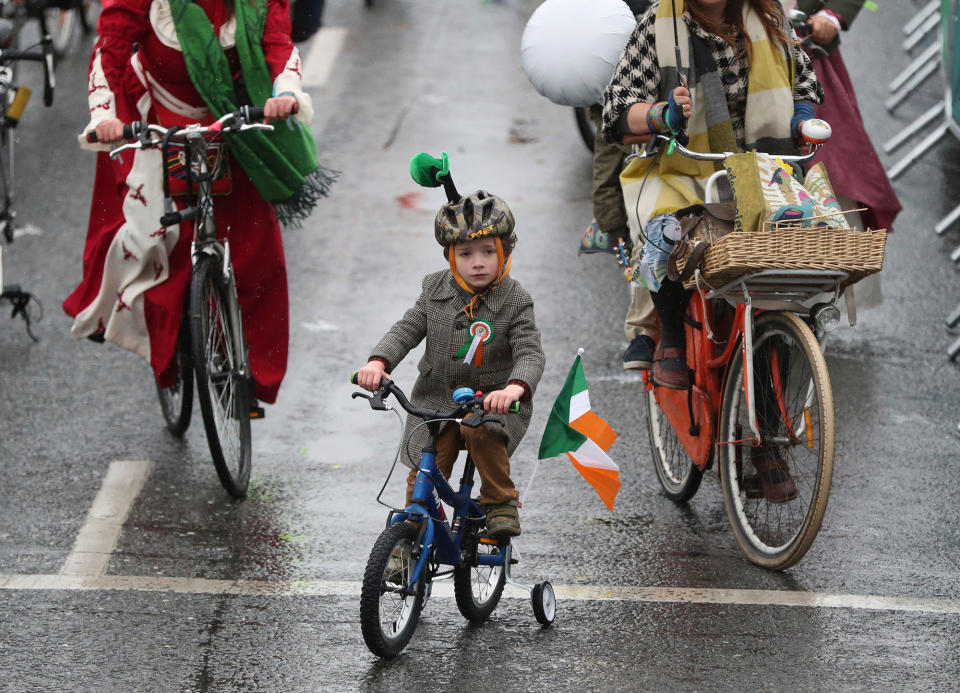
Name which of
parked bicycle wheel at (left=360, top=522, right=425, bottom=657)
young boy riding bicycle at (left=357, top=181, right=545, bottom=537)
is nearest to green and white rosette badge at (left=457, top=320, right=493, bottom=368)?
young boy riding bicycle at (left=357, top=181, right=545, bottom=537)

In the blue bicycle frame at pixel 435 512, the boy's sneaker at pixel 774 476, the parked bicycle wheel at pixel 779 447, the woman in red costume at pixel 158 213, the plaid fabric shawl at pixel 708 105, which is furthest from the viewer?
the woman in red costume at pixel 158 213

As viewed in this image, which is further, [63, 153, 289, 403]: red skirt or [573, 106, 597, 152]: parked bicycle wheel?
[573, 106, 597, 152]: parked bicycle wheel

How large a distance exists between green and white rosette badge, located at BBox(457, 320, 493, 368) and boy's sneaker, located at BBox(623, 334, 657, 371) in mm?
1451

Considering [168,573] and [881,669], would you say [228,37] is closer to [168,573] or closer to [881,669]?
[168,573]

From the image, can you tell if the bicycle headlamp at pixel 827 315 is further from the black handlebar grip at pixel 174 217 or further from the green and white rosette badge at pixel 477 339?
the black handlebar grip at pixel 174 217

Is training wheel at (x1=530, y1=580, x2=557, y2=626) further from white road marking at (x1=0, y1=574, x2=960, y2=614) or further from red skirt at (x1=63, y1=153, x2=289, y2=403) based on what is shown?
red skirt at (x1=63, y1=153, x2=289, y2=403)

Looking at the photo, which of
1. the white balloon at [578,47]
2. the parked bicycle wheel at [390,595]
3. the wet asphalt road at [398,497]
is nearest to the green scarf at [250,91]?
the white balloon at [578,47]

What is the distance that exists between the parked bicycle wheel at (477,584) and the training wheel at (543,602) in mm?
148

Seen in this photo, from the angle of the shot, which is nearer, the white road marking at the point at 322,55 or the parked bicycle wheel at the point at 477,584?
the parked bicycle wheel at the point at 477,584

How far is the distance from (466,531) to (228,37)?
259 cm

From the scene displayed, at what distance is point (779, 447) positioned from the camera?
528 centimetres

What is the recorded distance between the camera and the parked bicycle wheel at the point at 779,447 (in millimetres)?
4883

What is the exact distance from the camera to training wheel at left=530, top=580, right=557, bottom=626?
4750 mm

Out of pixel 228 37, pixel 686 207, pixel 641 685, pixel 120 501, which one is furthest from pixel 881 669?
pixel 228 37
